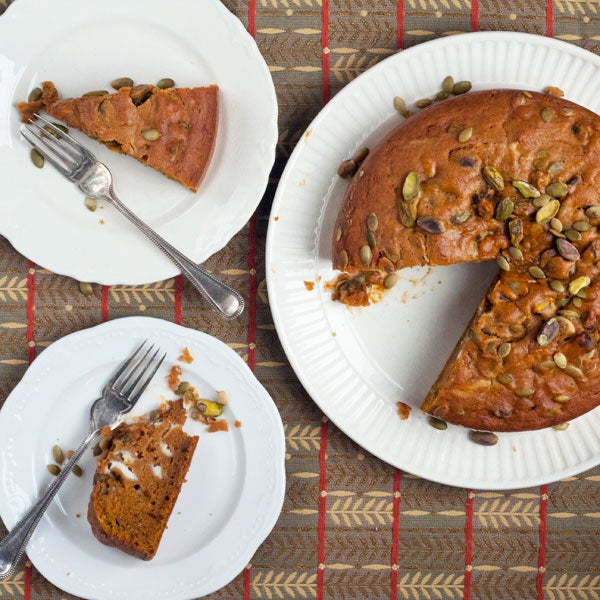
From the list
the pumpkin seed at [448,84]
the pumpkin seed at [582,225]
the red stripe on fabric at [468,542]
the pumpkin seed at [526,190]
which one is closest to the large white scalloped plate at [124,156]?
the pumpkin seed at [448,84]

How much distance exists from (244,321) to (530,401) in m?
1.18

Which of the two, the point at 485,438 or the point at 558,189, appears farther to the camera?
the point at 485,438

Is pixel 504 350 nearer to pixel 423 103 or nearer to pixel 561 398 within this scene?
pixel 561 398

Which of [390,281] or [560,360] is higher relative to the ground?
[390,281]

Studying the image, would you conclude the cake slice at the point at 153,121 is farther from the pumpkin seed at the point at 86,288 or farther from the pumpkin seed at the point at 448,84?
the pumpkin seed at the point at 448,84

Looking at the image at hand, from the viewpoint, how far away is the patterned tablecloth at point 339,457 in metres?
2.87

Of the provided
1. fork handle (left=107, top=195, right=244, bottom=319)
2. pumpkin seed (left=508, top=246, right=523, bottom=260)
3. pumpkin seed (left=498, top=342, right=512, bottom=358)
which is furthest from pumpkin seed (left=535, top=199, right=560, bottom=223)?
fork handle (left=107, top=195, right=244, bottom=319)

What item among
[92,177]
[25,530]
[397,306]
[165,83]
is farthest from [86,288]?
[397,306]

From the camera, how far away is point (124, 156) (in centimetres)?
284

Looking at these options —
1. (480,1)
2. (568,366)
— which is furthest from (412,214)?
(480,1)

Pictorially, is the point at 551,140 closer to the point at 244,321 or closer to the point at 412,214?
the point at 412,214

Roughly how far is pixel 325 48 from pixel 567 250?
1290 mm

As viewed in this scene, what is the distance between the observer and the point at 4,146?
9.15 ft

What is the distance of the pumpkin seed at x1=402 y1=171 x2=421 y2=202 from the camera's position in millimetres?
2420
